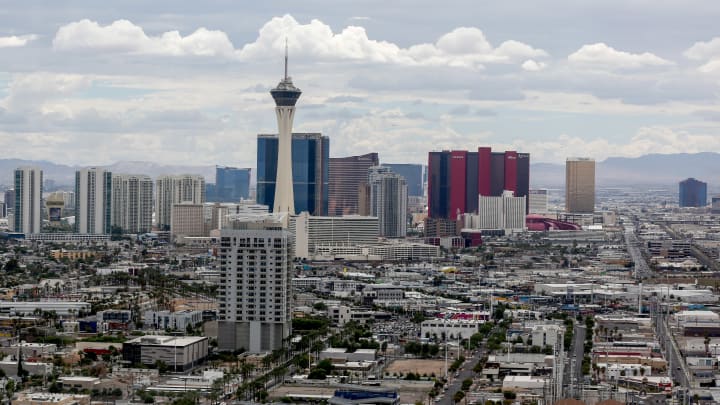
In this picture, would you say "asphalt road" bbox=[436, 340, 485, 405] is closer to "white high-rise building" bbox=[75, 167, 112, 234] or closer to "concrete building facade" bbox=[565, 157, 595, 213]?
"white high-rise building" bbox=[75, 167, 112, 234]

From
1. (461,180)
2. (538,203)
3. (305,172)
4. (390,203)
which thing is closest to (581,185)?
(538,203)

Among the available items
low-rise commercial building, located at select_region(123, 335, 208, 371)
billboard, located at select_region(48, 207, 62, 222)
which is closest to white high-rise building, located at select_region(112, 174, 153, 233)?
billboard, located at select_region(48, 207, 62, 222)

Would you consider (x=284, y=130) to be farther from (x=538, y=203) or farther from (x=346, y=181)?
(x=538, y=203)

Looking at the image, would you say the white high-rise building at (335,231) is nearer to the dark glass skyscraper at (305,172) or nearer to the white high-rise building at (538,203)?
the dark glass skyscraper at (305,172)

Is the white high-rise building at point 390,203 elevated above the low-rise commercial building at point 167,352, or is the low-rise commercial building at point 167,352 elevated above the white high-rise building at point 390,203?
the white high-rise building at point 390,203

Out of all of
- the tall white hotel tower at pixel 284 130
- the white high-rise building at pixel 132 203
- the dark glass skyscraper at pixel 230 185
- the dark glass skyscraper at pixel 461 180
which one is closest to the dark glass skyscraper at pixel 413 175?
the dark glass skyscraper at pixel 230 185

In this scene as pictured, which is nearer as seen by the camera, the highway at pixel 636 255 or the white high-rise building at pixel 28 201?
the highway at pixel 636 255

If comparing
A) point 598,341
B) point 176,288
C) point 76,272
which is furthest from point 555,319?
point 76,272
